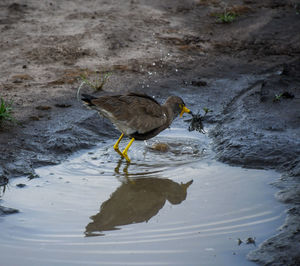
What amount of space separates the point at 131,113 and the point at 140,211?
1686 mm

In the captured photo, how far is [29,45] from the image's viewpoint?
36.0 ft

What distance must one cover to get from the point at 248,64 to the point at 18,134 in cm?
510

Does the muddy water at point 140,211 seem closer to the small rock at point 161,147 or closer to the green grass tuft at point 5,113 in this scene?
the small rock at point 161,147

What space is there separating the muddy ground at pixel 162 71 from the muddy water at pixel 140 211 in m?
0.26

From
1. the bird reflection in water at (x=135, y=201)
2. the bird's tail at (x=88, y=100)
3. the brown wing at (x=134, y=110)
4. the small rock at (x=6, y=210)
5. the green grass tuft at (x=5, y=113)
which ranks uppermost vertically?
the bird's tail at (x=88, y=100)

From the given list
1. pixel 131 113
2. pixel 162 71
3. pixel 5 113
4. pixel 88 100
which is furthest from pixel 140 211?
pixel 162 71

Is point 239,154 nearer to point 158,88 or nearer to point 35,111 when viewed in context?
point 158,88

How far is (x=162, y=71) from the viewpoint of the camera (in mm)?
10273

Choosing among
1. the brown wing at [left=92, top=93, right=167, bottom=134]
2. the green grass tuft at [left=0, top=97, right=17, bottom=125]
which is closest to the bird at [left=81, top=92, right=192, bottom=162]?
the brown wing at [left=92, top=93, right=167, bottom=134]

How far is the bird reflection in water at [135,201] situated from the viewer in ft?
19.0

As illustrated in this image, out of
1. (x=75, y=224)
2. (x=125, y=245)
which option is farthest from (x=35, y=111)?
(x=125, y=245)

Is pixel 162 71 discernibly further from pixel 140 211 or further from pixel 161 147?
pixel 140 211

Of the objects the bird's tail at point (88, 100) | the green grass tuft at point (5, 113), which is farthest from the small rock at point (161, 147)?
the green grass tuft at point (5, 113)

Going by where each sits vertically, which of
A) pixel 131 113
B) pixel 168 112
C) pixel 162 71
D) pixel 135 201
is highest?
pixel 131 113
